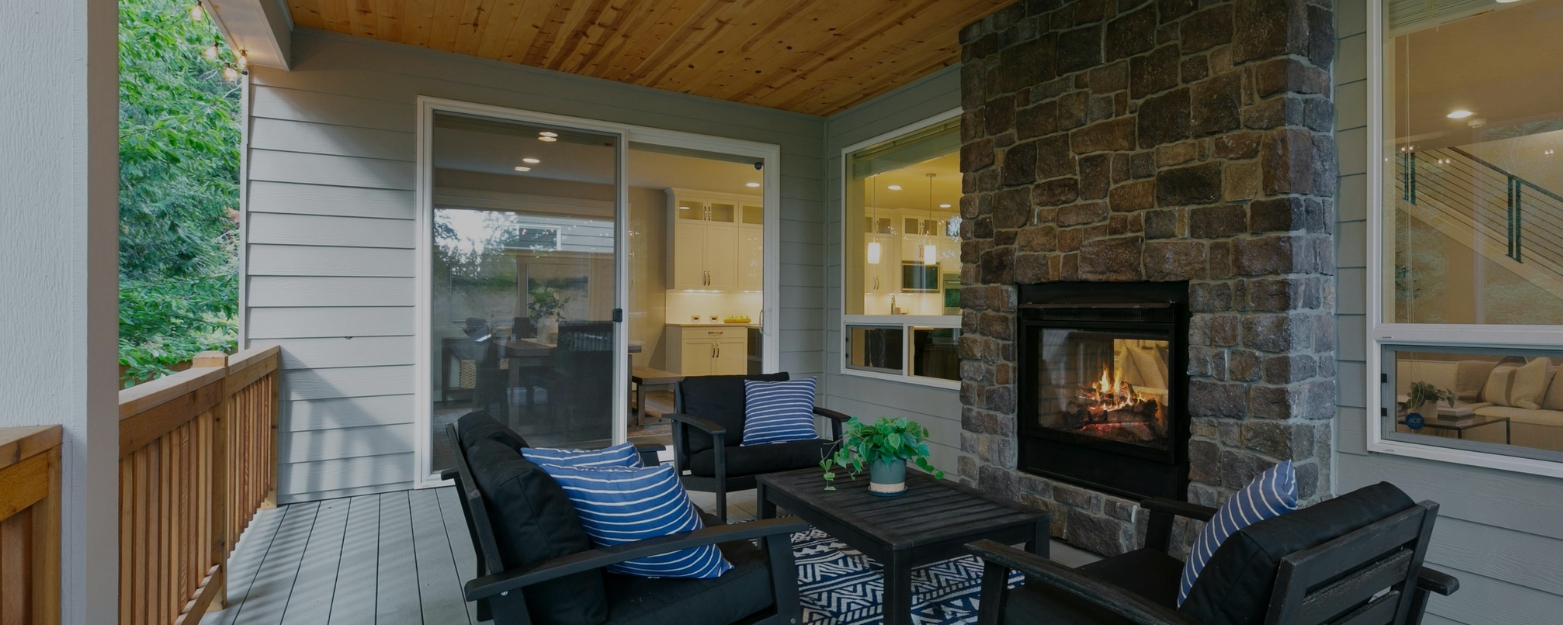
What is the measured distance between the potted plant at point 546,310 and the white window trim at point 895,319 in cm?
209

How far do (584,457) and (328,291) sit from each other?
A: 279 cm

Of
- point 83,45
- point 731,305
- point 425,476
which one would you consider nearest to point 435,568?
point 425,476

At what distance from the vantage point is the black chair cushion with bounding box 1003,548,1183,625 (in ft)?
5.91

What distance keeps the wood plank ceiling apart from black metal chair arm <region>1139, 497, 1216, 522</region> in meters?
2.66

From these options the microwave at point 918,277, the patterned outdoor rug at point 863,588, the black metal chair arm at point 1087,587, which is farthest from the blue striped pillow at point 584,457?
the microwave at point 918,277

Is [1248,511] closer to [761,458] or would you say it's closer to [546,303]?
[761,458]

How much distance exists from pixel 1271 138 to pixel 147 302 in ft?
30.5

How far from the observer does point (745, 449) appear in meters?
3.89

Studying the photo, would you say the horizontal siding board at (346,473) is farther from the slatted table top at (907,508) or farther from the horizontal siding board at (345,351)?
the slatted table top at (907,508)

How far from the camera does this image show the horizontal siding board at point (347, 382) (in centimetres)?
417

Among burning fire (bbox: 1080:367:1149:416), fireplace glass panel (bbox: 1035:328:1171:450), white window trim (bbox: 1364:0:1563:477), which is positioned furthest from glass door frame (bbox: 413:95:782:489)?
white window trim (bbox: 1364:0:1563:477)

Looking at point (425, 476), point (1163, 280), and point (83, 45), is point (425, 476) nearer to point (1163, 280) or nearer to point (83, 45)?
point (83, 45)

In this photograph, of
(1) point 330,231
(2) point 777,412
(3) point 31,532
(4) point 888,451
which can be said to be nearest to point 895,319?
(2) point 777,412

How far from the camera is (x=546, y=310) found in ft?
15.9
